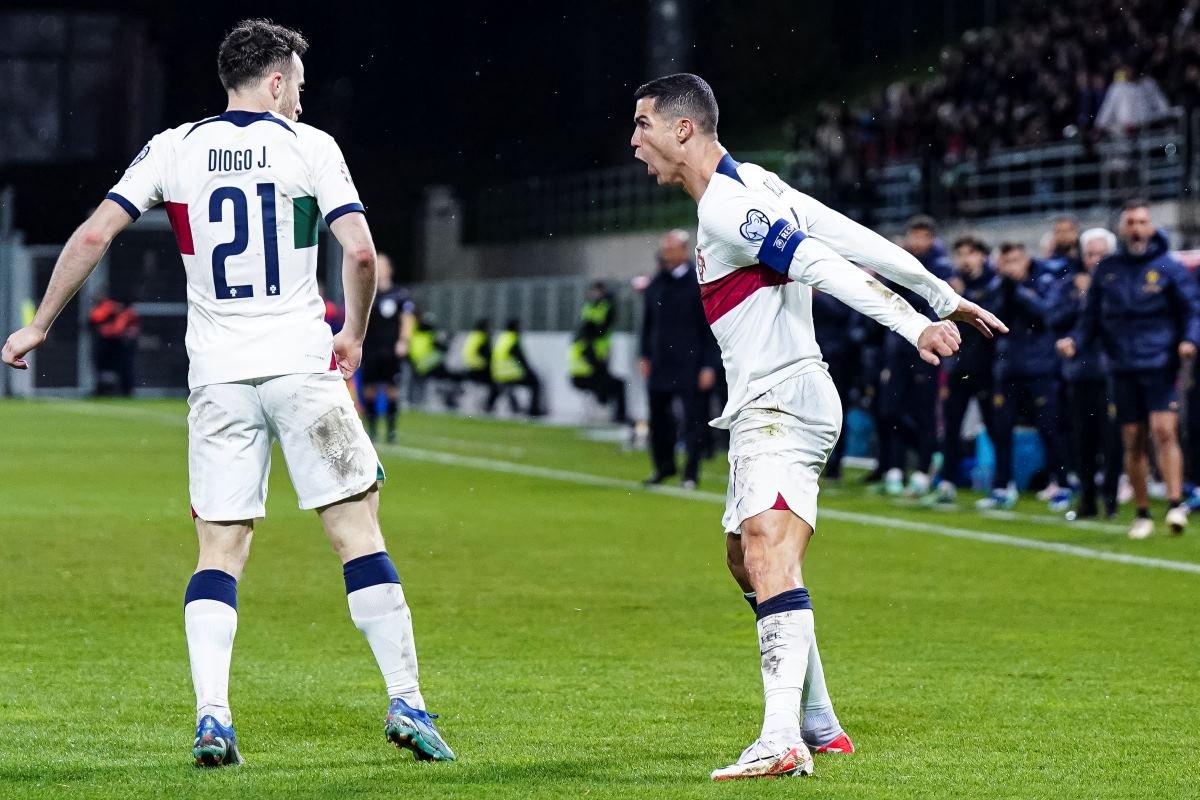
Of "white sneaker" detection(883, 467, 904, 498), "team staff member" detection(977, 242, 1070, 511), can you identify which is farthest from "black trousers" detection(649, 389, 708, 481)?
"team staff member" detection(977, 242, 1070, 511)

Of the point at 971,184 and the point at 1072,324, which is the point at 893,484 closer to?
the point at 1072,324

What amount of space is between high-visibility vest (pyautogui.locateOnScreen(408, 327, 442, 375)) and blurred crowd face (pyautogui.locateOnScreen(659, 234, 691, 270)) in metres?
15.4

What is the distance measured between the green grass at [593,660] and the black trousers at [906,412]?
4.13ft

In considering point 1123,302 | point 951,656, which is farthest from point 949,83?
point 951,656

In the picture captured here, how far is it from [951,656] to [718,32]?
33.4 metres

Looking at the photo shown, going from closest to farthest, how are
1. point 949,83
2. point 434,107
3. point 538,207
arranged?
point 949,83 → point 538,207 → point 434,107

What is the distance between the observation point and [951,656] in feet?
25.8

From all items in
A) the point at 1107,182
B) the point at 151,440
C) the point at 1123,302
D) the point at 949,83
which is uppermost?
the point at 949,83

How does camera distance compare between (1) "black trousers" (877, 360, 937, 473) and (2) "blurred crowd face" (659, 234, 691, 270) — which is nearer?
(1) "black trousers" (877, 360, 937, 473)

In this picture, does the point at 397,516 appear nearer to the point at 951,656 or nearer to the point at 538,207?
the point at 951,656

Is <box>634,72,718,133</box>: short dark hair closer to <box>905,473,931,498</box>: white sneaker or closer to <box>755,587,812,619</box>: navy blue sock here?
<box>755,587,812,619</box>: navy blue sock

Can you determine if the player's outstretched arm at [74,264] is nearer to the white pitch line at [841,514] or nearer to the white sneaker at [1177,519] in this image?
the white pitch line at [841,514]

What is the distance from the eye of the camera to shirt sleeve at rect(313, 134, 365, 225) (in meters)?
5.52

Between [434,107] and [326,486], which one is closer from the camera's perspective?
[326,486]
